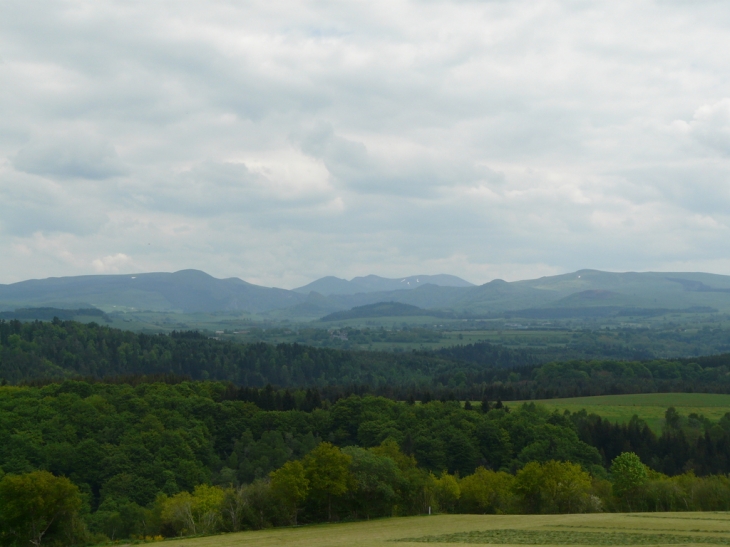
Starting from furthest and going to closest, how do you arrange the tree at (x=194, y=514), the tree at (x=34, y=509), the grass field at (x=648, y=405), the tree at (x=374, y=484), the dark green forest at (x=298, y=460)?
the grass field at (x=648, y=405), the tree at (x=374, y=484), the dark green forest at (x=298, y=460), the tree at (x=194, y=514), the tree at (x=34, y=509)

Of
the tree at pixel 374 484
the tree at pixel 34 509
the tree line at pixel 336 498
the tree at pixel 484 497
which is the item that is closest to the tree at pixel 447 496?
the tree line at pixel 336 498

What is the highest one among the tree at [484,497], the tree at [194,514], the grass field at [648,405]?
the tree at [194,514]

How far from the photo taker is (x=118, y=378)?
18050 cm

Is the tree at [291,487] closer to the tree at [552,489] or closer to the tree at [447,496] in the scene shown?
the tree at [447,496]

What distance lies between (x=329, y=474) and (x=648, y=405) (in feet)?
383

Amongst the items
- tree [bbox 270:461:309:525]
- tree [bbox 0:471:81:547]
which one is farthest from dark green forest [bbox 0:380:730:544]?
tree [bbox 0:471:81:547]

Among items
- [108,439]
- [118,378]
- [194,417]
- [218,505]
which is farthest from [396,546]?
[118,378]

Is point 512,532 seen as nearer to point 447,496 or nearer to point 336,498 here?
point 336,498

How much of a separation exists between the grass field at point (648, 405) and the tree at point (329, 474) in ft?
291

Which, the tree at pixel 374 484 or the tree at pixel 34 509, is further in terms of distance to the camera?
the tree at pixel 374 484

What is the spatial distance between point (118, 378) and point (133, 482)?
252ft

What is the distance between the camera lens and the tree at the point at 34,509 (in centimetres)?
6494

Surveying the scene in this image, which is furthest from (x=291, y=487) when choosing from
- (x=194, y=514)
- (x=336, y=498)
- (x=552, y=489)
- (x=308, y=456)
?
(x=552, y=489)

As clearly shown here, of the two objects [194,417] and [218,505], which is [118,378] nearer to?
[194,417]
